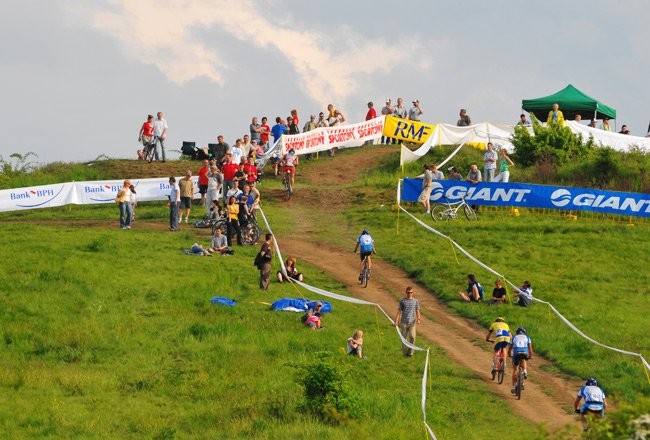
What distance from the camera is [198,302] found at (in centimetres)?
3503

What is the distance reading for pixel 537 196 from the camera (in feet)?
157

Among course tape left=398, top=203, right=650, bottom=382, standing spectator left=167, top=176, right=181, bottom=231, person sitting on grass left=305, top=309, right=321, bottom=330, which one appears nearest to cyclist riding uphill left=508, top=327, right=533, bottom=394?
course tape left=398, top=203, right=650, bottom=382

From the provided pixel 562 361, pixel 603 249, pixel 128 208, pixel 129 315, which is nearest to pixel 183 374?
pixel 129 315

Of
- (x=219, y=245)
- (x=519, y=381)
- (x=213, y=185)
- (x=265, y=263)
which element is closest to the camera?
(x=519, y=381)

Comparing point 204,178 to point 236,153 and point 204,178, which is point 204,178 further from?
point 236,153

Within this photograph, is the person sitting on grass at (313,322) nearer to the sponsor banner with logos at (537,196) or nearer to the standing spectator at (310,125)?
the sponsor banner with logos at (537,196)

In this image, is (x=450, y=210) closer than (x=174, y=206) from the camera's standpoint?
No

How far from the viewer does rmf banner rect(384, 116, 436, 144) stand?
197ft

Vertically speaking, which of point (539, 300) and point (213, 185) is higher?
point (213, 185)

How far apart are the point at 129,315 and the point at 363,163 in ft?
88.1

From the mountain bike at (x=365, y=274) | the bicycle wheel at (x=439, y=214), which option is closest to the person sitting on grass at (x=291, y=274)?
the mountain bike at (x=365, y=274)

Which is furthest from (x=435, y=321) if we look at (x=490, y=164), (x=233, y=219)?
(x=490, y=164)

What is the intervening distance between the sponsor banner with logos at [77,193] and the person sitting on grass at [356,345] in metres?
20.3

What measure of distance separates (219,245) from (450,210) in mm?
10477
